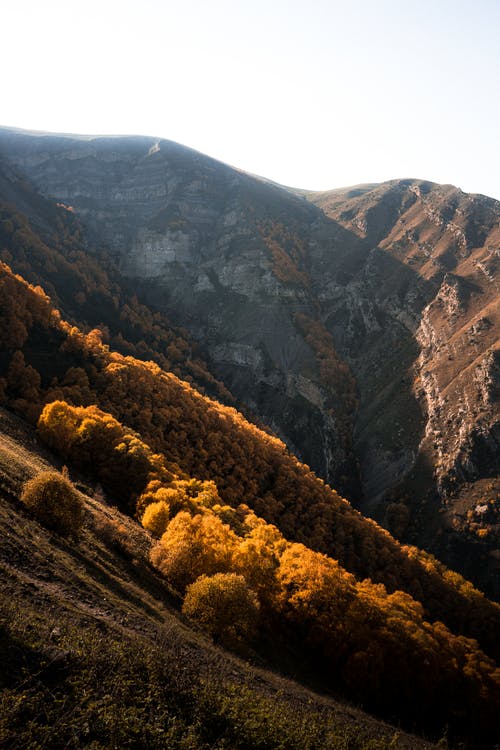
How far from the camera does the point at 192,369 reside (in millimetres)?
146125

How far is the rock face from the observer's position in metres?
98.4

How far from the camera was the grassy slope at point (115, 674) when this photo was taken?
15797 millimetres

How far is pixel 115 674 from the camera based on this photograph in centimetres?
1855

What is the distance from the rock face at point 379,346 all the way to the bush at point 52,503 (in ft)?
253

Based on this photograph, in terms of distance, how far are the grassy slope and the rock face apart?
70840 millimetres

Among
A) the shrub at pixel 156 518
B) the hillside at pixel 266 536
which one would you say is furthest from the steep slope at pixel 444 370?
the shrub at pixel 156 518

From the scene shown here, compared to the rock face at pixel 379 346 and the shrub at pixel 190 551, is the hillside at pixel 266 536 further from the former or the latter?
the rock face at pixel 379 346

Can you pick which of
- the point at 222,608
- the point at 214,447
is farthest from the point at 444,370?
the point at 222,608

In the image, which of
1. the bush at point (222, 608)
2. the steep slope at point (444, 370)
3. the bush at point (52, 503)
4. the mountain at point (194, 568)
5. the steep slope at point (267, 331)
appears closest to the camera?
the mountain at point (194, 568)

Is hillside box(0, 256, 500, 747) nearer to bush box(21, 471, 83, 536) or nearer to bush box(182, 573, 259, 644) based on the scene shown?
bush box(182, 573, 259, 644)

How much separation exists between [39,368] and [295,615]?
200 feet

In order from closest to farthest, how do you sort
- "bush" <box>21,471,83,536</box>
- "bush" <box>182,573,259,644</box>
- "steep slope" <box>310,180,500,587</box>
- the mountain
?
the mountain, "bush" <box>21,471,83,536</box>, "bush" <box>182,573,259,644</box>, "steep slope" <box>310,180,500,587</box>

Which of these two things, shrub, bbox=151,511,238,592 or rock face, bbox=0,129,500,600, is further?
rock face, bbox=0,129,500,600

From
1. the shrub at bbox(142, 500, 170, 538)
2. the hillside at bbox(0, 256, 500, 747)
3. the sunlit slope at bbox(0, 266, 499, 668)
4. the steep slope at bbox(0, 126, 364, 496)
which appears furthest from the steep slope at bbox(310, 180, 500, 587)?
the shrub at bbox(142, 500, 170, 538)
